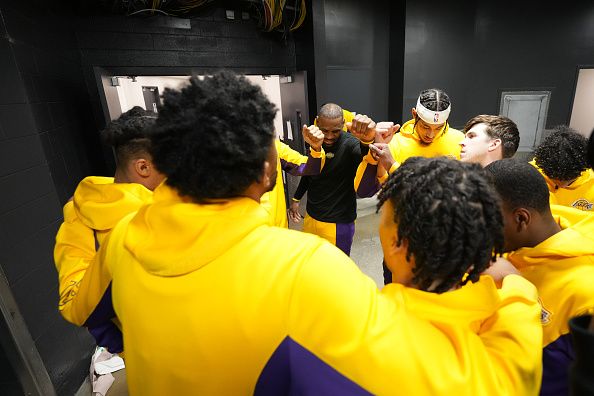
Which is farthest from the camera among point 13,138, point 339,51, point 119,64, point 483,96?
point 483,96

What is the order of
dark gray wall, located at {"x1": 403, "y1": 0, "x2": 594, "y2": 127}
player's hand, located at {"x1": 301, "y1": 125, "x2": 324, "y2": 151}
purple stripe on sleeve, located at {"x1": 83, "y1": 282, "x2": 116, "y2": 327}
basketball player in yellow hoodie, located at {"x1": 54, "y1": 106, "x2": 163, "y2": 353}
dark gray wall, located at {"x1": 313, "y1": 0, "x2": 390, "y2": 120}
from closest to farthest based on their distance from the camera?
purple stripe on sleeve, located at {"x1": 83, "y1": 282, "x2": 116, "y2": 327} < basketball player in yellow hoodie, located at {"x1": 54, "y1": 106, "x2": 163, "y2": 353} < player's hand, located at {"x1": 301, "y1": 125, "x2": 324, "y2": 151} < dark gray wall, located at {"x1": 313, "y1": 0, "x2": 390, "y2": 120} < dark gray wall, located at {"x1": 403, "y1": 0, "x2": 594, "y2": 127}

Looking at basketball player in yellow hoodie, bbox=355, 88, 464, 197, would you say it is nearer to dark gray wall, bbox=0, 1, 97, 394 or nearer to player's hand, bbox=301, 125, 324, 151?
player's hand, bbox=301, 125, 324, 151

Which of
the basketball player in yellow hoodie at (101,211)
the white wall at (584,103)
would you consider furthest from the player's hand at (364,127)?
the white wall at (584,103)

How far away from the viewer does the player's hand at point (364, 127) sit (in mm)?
2111

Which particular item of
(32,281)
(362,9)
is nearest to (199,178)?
(32,281)

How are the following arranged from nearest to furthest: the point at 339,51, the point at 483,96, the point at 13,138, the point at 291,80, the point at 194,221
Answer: the point at 194,221 → the point at 13,138 → the point at 291,80 → the point at 339,51 → the point at 483,96

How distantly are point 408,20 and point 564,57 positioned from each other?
2720mm

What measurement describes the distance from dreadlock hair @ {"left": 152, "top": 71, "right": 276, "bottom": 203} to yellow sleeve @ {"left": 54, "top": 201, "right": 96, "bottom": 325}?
68 cm

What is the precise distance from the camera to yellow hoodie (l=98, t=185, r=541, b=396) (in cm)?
59

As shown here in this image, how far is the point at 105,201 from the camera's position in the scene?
1202 mm

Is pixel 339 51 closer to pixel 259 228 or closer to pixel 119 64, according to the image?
pixel 119 64

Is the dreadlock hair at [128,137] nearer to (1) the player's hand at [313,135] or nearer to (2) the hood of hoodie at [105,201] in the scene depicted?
(2) the hood of hoodie at [105,201]

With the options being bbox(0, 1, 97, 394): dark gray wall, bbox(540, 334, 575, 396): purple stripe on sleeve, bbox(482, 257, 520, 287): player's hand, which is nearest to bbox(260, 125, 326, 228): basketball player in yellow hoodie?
bbox(482, 257, 520, 287): player's hand

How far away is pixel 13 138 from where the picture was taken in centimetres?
175
